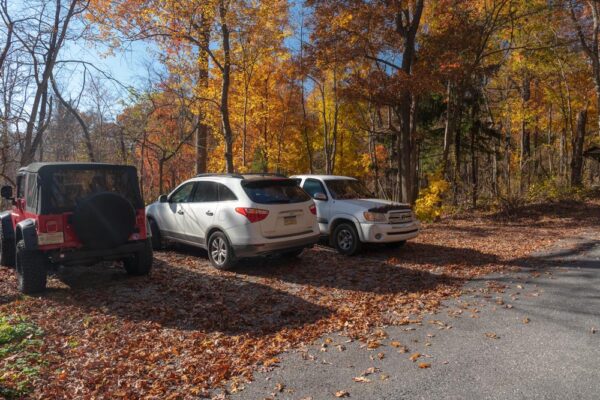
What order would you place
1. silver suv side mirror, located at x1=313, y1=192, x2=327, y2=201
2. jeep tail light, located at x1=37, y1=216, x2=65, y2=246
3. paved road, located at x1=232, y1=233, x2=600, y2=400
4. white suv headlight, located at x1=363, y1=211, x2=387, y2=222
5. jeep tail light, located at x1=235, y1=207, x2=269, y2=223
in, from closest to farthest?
paved road, located at x1=232, y1=233, x2=600, y2=400 < jeep tail light, located at x1=37, y1=216, x2=65, y2=246 < jeep tail light, located at x1=235, y1=207, x2=269, y2=223 < white suv headlight, located at x1=363, y1=211, x2=387, y2=222 < silver suv side mirror, located at x1=313, y1=192, x2=327, y2=201

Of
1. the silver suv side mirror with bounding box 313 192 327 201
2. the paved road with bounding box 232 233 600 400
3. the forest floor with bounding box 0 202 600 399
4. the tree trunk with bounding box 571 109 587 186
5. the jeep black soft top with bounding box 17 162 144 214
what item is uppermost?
the tree trunk with bounding box 571 109 587 186

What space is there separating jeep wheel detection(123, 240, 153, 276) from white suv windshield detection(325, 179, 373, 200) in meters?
4.51

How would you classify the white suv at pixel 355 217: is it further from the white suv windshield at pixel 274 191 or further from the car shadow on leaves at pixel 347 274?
the white suv windshield at pixel 274 191

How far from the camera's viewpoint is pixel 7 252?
8312 mm

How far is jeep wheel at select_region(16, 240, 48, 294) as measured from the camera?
6.32 m

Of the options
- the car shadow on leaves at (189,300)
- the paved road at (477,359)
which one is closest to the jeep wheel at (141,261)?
the car shadow on leaves at (189,300)

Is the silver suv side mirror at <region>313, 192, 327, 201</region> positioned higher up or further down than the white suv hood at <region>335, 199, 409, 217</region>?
higher up

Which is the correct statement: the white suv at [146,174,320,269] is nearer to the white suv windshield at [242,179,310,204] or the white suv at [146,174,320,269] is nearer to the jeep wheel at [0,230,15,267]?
the white suv windshield at [242,179,310,204]

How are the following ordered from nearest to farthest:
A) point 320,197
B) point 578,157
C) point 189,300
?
point 189,300 → point 320,197 → point 578,157

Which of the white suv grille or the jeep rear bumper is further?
the white suv grille

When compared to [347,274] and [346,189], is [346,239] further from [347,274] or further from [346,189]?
[347,274]

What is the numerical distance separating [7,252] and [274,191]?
5658 millimetres

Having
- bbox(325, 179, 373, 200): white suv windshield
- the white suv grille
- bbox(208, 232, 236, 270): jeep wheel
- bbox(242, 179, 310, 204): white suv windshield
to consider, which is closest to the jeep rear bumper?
bbox(208, 232, 236, 270): jeep wheel

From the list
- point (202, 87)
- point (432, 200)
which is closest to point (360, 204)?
point (432, 200)
